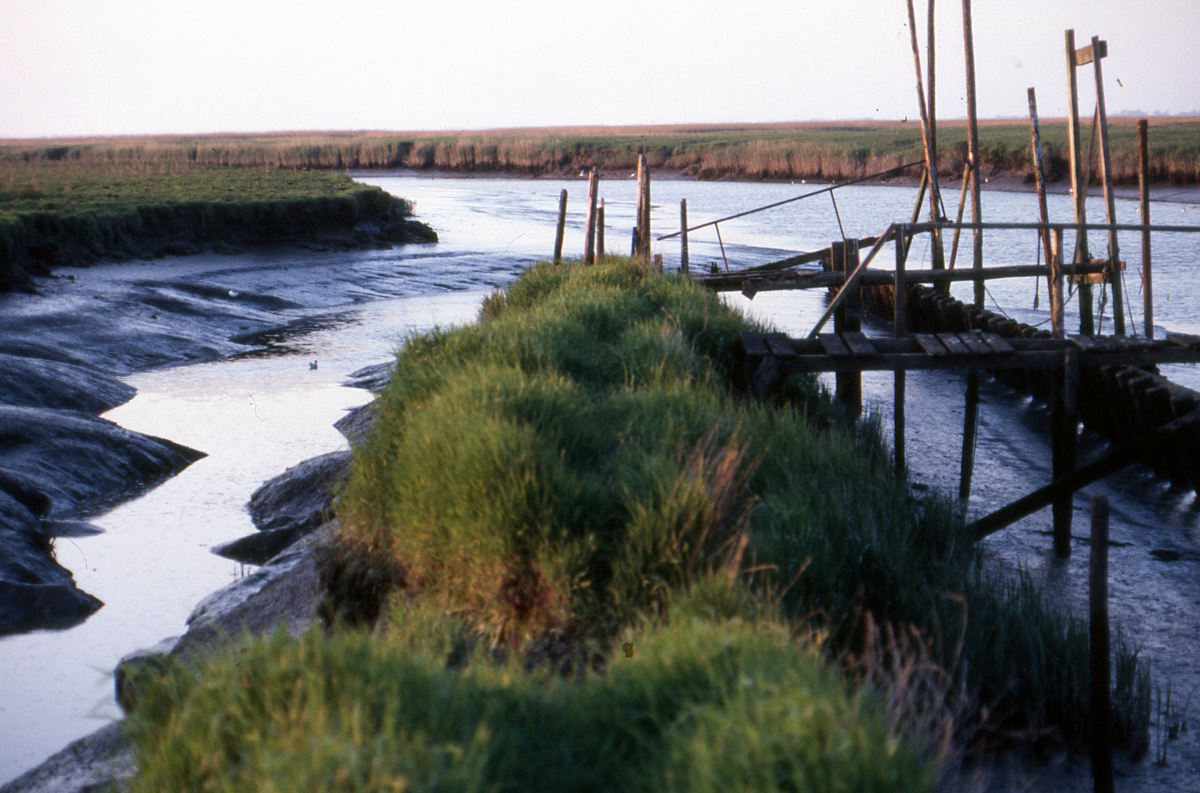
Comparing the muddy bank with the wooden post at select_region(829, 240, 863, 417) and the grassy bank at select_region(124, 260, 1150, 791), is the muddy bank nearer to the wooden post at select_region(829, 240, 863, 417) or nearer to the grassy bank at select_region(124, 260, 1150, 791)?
the wooden post at select_region(829, 240, 863, 417)

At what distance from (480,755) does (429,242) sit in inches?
1166

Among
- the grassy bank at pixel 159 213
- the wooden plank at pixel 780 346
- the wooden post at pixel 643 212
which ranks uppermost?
the grassy bank at pixel 159 213

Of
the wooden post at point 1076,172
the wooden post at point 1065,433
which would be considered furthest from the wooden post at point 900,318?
the wooden post at point 1076,172

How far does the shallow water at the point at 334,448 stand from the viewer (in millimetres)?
6602

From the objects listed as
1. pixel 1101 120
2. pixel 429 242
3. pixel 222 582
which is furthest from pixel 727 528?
pixel 429 242

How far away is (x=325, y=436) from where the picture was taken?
Answer: 11.8 m

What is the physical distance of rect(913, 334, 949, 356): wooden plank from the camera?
26.9 ft

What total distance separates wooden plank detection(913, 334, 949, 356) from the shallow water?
152cm

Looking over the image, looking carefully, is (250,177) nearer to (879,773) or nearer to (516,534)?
(516,534)

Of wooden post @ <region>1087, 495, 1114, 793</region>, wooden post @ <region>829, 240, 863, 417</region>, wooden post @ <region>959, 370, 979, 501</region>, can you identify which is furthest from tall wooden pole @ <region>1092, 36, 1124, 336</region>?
wooden post @ <region>1087, 495, 1114, 793</region>

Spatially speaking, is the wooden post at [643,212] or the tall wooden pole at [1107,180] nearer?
the tall wooden pole at [1107,180]

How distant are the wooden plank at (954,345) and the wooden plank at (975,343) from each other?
37 mm

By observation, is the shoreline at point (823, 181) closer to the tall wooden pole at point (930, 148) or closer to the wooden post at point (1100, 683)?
the tall wooden pole at point (930, 148)

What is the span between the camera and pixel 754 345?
8.59m
